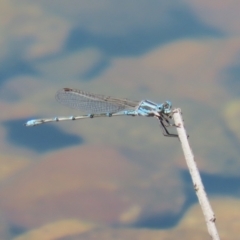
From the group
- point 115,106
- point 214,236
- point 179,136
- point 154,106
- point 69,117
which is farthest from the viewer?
point 69,117

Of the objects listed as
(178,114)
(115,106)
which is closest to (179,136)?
(178,114)

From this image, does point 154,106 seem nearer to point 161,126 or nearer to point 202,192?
point 161,126

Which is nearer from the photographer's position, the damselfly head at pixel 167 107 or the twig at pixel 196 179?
the twig at pixel 196 179

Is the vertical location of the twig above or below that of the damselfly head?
below

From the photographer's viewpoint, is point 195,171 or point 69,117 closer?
point 195,171

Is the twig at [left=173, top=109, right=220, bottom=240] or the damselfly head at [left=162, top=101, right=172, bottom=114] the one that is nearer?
the twig at [left=173, top=109, right=220, bottom=240]

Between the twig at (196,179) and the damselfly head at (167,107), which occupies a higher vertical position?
the damselfly head at (167,107)

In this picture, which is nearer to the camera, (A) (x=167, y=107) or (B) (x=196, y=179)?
(B) (x=196, y=179)

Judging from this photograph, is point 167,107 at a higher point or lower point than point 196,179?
higher
